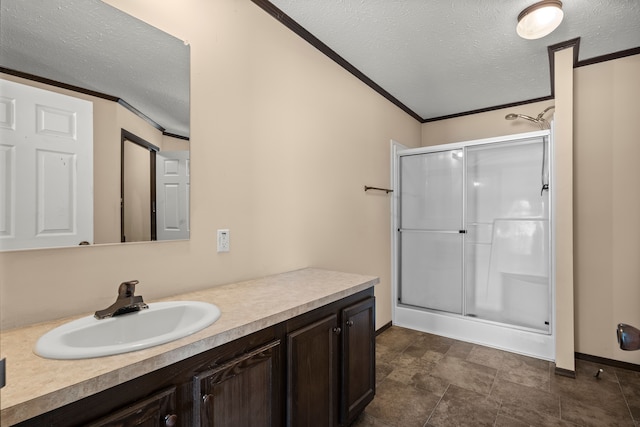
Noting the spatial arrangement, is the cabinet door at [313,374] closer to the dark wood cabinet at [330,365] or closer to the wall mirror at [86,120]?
the dark wood cabinet at [330,365]

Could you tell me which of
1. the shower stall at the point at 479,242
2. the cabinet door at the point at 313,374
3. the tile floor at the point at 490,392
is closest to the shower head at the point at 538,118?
the shower stall at the point at 479,242

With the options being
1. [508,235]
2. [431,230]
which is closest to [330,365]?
[431,230]

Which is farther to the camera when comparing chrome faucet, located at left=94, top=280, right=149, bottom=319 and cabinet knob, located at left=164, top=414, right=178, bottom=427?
chrome faucet, located at left=94, top=280, right=149, bottom=319

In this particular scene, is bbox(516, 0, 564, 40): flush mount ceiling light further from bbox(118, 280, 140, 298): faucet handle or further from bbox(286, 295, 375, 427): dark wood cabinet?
bbox(118, 280, 140, 298): faucet handle

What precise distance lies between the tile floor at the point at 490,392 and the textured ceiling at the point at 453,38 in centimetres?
250

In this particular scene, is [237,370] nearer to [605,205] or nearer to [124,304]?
[124,304]

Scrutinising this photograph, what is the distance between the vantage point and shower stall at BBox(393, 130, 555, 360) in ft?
9.36

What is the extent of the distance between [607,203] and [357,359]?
2.50 metres

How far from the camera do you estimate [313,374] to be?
4.65 ft

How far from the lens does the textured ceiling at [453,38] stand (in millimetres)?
1957

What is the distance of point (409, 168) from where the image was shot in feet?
11.6

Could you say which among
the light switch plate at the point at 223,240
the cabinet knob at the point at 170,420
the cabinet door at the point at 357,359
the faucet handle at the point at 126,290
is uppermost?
the light switch plate at the point at 223,240

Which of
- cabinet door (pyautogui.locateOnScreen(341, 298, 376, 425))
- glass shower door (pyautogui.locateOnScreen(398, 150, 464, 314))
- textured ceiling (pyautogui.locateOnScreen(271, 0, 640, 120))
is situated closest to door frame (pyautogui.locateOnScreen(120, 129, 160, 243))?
cabinet door (pyautogui.locateOnScreen(341, 298, 376, 425))

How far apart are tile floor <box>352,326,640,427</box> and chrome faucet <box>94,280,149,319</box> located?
4.71 feet
